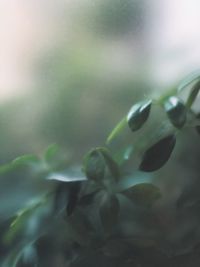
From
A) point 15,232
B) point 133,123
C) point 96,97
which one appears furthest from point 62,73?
point 15,232

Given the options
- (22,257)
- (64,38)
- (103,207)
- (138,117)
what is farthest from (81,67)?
(22,257)

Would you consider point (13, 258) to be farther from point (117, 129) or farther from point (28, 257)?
point (117, 129)

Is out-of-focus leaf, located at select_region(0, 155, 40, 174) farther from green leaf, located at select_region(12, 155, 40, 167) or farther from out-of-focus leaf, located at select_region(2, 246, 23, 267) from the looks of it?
out-of-focus leaf, located at select_region(2, 246, 23, 267)

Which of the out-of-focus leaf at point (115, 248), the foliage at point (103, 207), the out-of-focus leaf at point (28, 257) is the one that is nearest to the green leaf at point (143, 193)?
the foliage at point (103, 207)

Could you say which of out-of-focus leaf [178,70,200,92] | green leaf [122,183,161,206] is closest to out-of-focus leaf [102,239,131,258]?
green leaf [122,183,161,206]

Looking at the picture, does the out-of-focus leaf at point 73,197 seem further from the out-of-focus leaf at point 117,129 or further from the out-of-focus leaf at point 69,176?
the out-of-focus leaf at point 117,129

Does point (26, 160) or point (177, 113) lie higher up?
point (26, 160)

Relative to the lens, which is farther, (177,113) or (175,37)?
(175,37)
